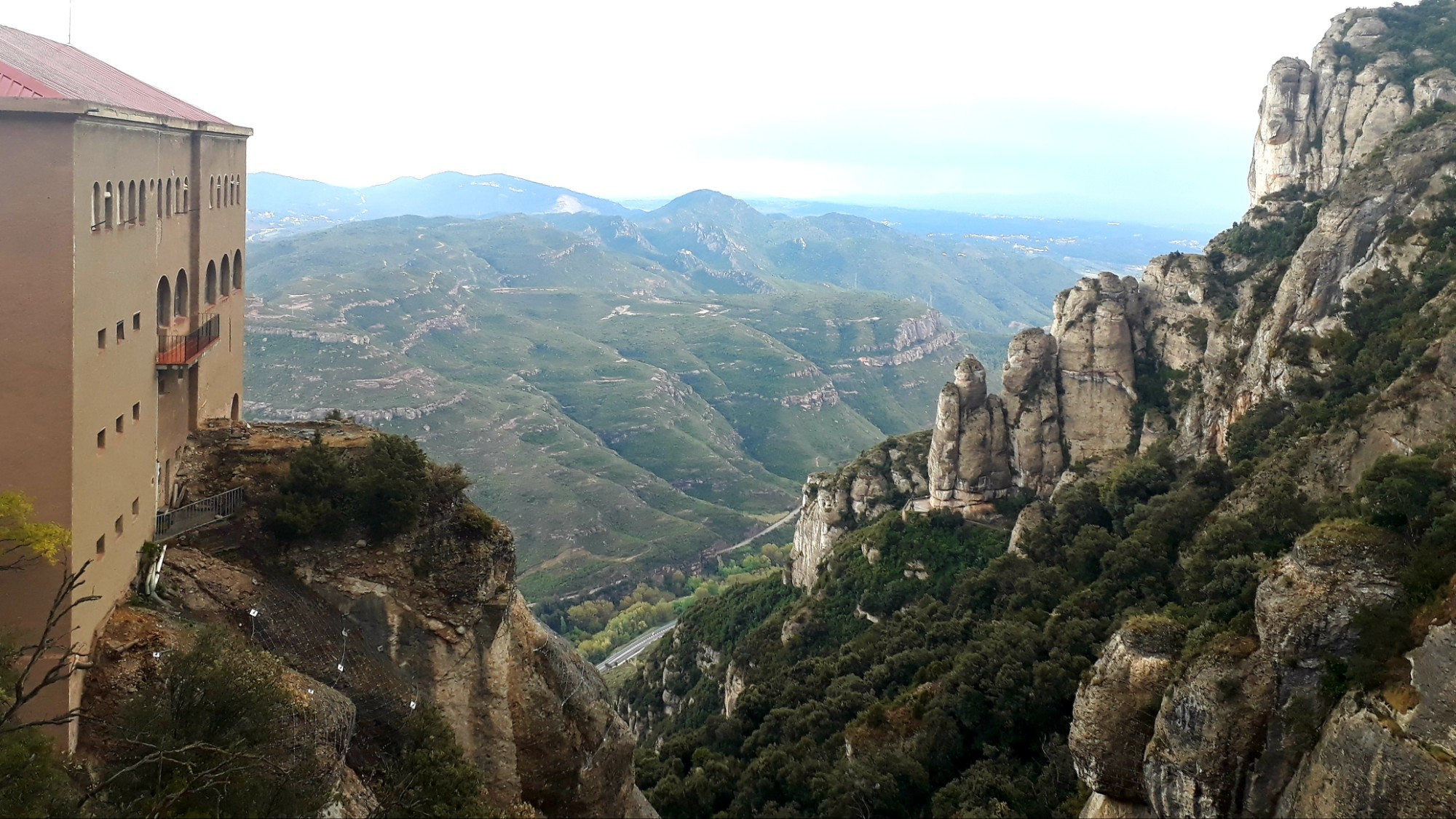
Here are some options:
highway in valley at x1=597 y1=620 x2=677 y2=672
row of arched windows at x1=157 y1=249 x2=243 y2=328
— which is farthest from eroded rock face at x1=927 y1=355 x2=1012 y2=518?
highway in valley at x1=597 y1=620 x2=677 y2=672

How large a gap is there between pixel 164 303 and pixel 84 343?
6.60 metres

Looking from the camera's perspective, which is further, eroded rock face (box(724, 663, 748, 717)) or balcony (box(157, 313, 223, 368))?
eroded rock face (box(724, 663, 748, 717))

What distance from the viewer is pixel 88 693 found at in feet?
64.5

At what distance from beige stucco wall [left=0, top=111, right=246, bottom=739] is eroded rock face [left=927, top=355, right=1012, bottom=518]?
38.0 metres

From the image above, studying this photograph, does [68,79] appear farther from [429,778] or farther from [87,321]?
[429,778]

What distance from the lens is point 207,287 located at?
3016 centimetres

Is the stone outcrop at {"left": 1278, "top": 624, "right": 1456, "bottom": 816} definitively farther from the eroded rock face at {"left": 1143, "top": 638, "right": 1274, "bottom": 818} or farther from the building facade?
the building facade

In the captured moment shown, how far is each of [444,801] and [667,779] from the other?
16.9 meters

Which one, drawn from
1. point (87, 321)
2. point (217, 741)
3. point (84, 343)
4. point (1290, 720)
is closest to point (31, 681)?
point (217, 741)

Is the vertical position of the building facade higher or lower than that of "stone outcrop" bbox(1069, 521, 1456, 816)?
higher

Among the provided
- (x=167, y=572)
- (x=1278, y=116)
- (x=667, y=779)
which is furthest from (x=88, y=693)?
(x=1278, y=116)

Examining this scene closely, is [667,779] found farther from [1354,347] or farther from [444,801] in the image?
[1354,347]

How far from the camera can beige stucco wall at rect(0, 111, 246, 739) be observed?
61.3 feet

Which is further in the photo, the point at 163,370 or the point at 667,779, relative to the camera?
the point at 667,779
